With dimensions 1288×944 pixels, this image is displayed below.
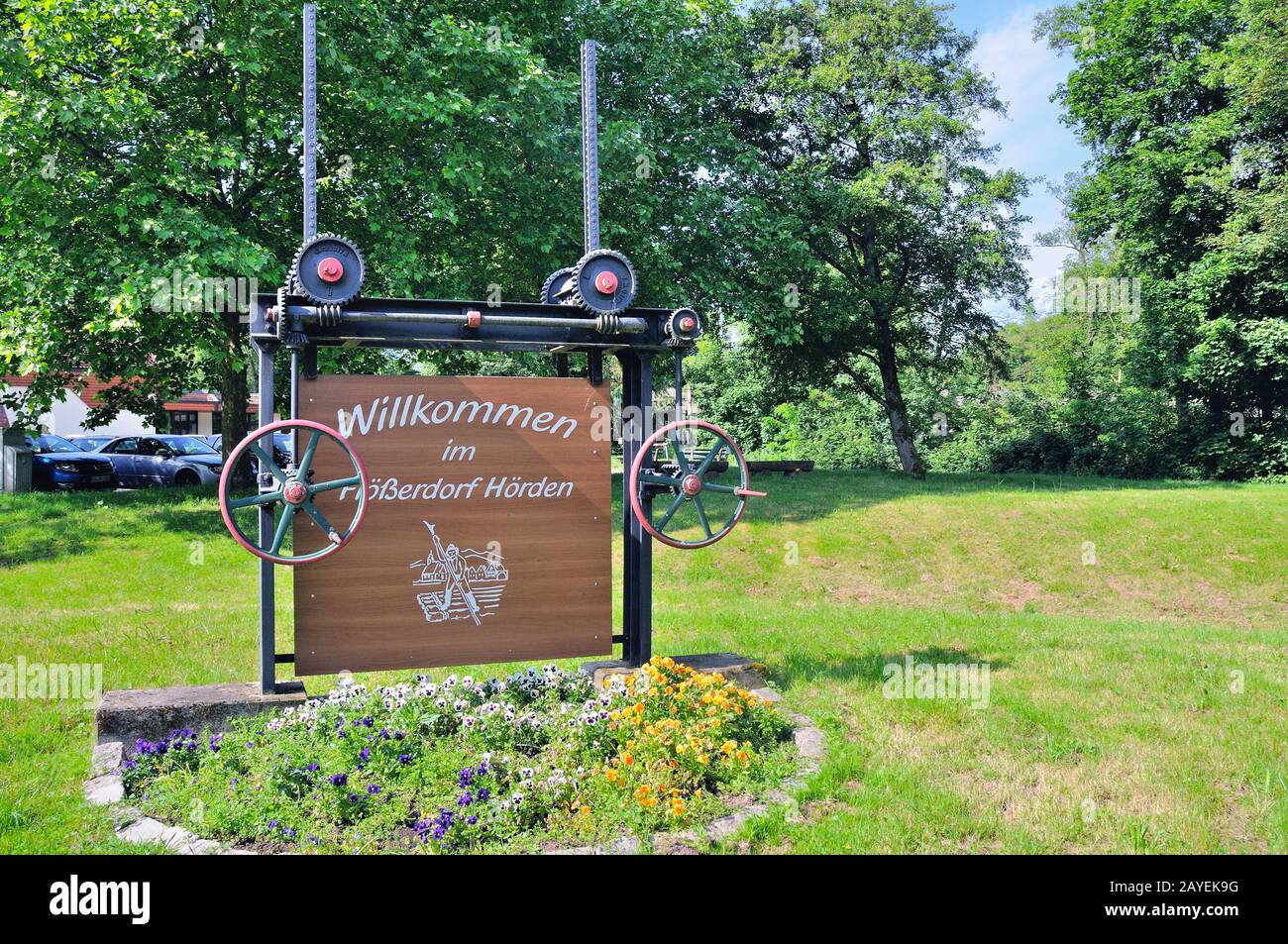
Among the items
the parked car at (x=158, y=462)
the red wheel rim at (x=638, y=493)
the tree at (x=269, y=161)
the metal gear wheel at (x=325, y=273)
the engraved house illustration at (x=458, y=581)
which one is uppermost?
the tree at (x=269, y=161)

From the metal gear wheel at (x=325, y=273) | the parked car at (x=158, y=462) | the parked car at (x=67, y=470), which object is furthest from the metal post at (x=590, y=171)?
the parked car at (x=67, y=470)

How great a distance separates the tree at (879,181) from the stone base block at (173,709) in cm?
1652

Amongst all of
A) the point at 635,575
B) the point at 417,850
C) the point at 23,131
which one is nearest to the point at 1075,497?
the point at 635,575

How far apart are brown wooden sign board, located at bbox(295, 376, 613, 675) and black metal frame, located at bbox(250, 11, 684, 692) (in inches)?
8.7

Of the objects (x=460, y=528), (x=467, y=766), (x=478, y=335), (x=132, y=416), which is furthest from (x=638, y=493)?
(x=132, y=416)

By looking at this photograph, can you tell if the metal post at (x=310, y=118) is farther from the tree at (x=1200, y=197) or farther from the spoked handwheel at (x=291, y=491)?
the tree at (x=1200, y=197)

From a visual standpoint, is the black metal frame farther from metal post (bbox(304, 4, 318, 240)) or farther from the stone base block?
the stone base block

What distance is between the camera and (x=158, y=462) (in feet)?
83.3

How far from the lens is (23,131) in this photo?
498 inches

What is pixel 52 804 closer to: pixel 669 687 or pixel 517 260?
pixel 669 687

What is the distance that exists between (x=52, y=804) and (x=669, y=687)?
3.42m

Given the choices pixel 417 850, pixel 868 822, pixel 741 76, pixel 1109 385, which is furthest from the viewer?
pixel 1109 385

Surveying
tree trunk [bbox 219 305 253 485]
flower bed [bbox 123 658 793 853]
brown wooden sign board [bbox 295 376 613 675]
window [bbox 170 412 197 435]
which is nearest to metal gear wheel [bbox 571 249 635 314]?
brown wooden sign board [bbox 295 376 613 675]

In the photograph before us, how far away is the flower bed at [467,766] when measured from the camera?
4590 mm
